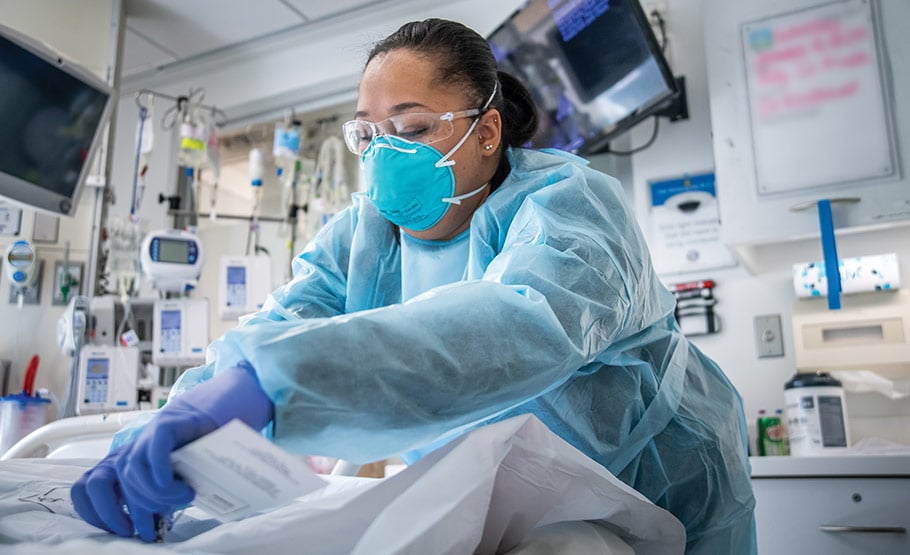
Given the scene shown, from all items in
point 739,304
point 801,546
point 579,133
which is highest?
point 579,133

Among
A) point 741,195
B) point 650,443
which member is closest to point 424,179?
point 650,443

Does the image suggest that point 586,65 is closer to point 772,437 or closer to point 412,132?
point 772,437

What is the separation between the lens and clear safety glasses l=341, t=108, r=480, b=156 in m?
1.13

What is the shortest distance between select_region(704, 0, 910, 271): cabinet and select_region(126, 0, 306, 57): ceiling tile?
2177 mm

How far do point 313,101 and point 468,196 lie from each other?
3.01 m

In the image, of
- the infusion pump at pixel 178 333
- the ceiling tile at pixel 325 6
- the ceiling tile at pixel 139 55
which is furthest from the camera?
the ceiling tile at pixel 139 55

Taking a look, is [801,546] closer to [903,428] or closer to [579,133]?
[903,428]

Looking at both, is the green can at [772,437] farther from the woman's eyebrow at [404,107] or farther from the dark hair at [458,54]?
the woman's eyebrow at [404,107]

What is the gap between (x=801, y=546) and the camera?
1850mm

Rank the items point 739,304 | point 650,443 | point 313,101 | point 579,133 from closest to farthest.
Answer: point 650,443 → point 739,304 → point 579,133 → point 313,101

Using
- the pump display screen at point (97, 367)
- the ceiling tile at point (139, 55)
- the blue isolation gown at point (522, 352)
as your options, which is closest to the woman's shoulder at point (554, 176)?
the blue isolation gown at point (522, 352)

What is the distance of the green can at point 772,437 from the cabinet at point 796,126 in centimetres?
54

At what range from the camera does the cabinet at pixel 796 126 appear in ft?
7.34

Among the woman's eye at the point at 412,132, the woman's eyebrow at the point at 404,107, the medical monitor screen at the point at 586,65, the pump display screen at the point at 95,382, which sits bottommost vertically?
the pump display screen at the point at 95,382
